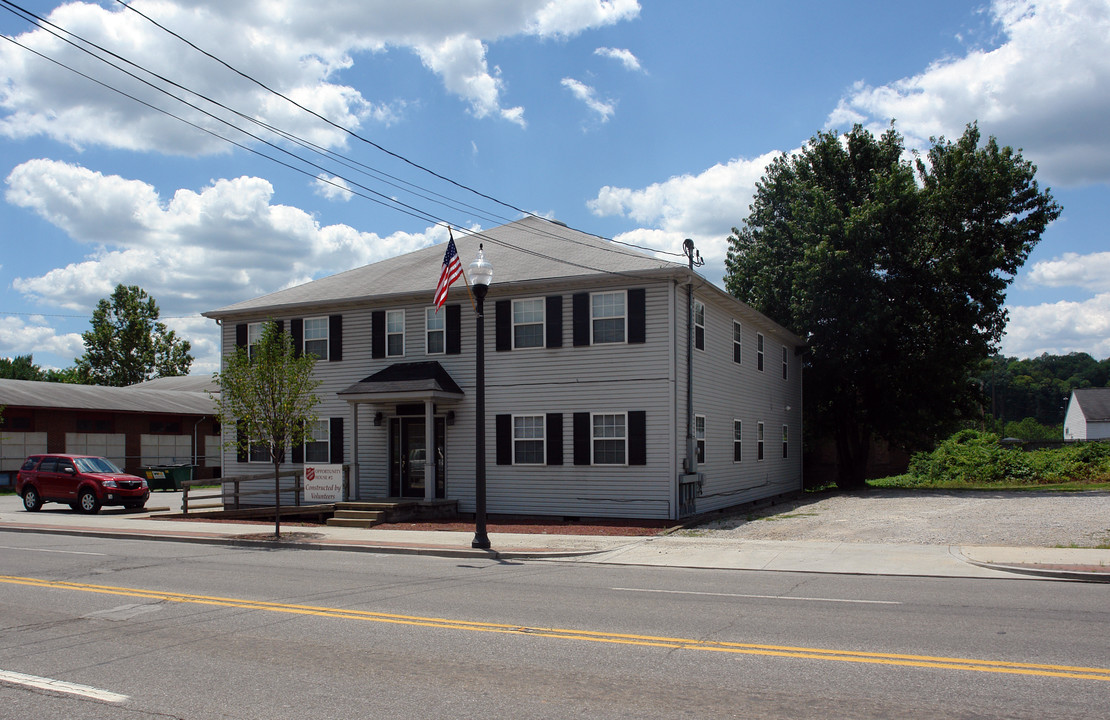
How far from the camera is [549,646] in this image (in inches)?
307

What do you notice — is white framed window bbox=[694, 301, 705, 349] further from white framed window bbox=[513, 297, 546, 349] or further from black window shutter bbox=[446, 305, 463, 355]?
black window shutter bbox=[446, 305, 463, 355]

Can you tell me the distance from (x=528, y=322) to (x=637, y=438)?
4.37 meters

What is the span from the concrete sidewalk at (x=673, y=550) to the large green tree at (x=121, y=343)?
174ft

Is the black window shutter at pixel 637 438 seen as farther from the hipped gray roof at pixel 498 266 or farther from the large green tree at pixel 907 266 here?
the large green tree at pixel 907 266

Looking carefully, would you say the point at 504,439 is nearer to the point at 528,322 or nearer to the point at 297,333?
the point at 528,322

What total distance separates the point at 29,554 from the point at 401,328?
10979 millimetres

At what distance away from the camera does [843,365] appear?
31.6 metres

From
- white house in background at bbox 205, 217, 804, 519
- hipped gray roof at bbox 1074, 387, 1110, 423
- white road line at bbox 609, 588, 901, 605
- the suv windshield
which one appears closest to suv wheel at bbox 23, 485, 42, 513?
the suv windshield

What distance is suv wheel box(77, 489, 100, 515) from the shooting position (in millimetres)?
25547

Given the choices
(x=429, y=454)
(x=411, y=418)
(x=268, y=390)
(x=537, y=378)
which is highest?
(x=537, y=378)

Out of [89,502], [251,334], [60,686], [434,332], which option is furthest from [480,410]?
[89,502]

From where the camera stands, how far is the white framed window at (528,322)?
22359 mm

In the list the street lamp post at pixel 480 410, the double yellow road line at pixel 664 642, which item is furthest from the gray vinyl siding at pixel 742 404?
the double yellow road line at pixel 664 642

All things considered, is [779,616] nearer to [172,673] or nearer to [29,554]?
[172,673]
